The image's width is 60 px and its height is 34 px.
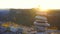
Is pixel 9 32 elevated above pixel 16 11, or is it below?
below

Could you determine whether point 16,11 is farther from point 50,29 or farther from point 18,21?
point 50,29

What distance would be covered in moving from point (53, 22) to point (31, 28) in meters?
0.25

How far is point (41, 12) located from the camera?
1.28m

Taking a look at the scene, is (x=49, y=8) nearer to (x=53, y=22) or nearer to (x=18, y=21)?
(x=53, y=22)

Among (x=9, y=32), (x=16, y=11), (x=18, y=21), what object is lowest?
(x=9, y=32)
